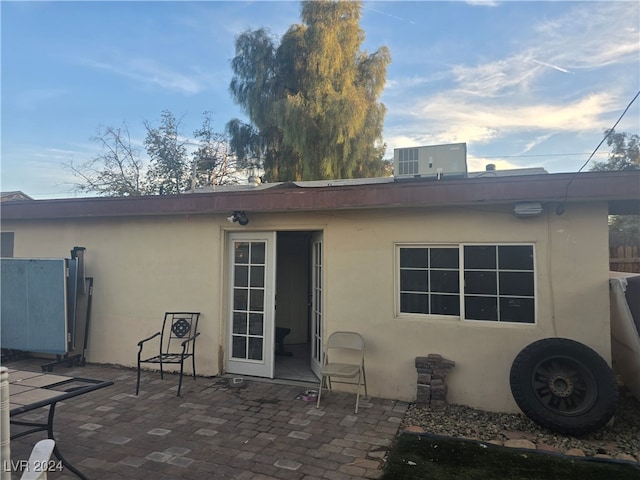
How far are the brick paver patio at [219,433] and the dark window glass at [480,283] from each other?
1.61 meters

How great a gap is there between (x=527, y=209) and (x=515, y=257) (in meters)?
0.59

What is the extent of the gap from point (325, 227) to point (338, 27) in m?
13.5

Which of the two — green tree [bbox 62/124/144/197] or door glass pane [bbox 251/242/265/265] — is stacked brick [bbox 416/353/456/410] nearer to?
door glass pane [bbox 251/242/265/265]

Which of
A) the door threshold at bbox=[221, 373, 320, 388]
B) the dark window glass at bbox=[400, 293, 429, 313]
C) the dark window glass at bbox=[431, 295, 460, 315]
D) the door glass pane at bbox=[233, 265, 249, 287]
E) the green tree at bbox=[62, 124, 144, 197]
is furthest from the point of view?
the green tree at bbox=[62, 124, 144, 197]

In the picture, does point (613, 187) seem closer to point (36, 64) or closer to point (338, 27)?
point (36, 64)

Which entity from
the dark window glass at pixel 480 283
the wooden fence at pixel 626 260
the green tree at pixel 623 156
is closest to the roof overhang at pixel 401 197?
the dark window glass at pixel 480 283

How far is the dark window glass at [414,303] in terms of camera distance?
181 inches

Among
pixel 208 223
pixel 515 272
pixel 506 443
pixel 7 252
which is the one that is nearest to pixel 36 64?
pixel 7 252

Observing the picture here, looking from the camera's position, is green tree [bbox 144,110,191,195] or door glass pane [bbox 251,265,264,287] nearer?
door glass pane [bbox 251,265,264,287]

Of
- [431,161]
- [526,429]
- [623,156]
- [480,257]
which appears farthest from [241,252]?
[623,156]

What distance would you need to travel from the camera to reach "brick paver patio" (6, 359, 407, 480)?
2.96 meters

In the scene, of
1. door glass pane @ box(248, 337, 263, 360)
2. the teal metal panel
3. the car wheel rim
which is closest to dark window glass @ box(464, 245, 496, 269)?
the car wheel rim

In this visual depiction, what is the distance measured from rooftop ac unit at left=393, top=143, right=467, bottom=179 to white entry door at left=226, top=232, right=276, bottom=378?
2.24 m

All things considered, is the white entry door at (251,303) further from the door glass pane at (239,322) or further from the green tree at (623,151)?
the green tree at (623,151)
